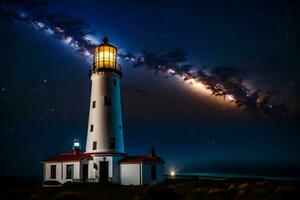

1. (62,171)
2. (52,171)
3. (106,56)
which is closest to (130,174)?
(62,171)

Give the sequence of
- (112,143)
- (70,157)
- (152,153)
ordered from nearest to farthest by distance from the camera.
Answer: (112,143), (70,157), (152,153)

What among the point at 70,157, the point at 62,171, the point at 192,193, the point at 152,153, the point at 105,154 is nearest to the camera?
the point at 192,193

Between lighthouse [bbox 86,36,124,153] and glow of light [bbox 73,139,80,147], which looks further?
glow of light [bbox 73,139,80,147]

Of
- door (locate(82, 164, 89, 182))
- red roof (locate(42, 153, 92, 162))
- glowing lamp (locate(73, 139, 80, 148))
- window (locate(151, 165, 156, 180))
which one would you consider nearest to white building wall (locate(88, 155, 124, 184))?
door (locate(82, 164, 89, 182))

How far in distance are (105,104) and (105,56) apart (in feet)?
13.3

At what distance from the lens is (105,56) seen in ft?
102

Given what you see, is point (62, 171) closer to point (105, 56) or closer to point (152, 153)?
point (152, 153)

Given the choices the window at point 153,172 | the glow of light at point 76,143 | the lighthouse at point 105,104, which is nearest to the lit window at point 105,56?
the lighthouse at point 105,104

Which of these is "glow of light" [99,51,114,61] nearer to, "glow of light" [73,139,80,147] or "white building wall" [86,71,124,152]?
"white building wall" [86,71,124,152]

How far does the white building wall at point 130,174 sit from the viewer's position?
28.7 meters

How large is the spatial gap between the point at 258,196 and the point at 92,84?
18.5m

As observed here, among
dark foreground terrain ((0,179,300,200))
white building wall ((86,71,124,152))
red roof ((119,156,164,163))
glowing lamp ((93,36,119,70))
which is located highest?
glowing lamp ((93,36,119,70))

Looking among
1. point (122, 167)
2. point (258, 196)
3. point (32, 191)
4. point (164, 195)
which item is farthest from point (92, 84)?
point (258, 196)

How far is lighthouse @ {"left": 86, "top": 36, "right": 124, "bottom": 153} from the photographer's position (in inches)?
1171
